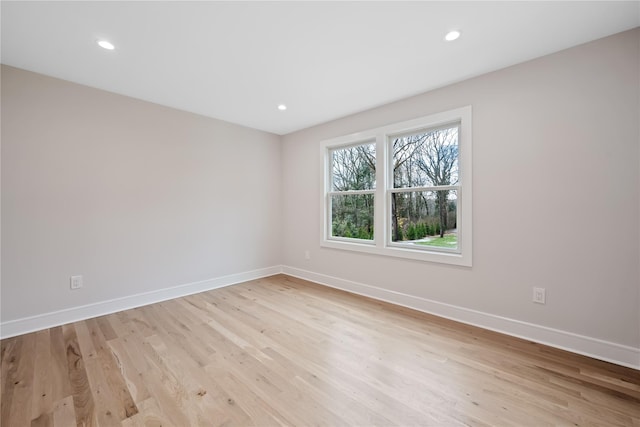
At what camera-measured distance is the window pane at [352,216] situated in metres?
3.59

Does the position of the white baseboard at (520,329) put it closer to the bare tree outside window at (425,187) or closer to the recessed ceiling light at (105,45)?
the bare tree outside window at (425,187)

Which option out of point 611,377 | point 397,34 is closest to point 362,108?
point 397,34

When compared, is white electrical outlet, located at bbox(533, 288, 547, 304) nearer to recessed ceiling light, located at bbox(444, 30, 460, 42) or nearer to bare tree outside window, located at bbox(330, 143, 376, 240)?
bare tree outside window, located at bbox(330, 143, 376, 240)

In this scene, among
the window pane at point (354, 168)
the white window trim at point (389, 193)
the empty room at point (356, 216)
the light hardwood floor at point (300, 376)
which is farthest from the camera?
the window pane at point (354, 168)

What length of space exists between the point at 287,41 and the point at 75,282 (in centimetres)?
311

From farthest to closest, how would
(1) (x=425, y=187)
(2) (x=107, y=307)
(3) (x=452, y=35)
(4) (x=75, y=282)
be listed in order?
(1) (x=425, y=187)
(2) (x=107, y=307)
(4) (x=75, y=282)
(3) (x=452, y=35)

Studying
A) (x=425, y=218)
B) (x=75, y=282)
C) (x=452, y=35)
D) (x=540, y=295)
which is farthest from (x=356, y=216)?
(x=75, y=282)

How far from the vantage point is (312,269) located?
4.12 metres

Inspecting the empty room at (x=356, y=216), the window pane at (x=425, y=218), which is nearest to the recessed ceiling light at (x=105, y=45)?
the empty room at (x=356, y=216)

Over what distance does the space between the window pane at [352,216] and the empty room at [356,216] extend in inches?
1.5

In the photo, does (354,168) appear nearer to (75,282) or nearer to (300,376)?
(300,376)

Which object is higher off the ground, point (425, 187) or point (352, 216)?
point (425, 187)

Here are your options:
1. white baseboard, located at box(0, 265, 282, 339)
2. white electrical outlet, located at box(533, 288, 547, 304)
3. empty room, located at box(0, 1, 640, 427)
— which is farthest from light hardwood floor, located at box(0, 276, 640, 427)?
white electrical outlet, located at box(533, 288, 547, 304)

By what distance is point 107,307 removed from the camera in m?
2.85
